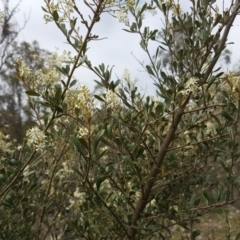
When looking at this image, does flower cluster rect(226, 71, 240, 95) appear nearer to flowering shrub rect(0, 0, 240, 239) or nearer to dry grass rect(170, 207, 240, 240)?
flowering shrub rect(0, 0, 240, 239)

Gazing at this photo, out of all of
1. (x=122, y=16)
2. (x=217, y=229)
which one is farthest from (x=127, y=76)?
(x=217, y=229)

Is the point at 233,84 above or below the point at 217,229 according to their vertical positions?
above

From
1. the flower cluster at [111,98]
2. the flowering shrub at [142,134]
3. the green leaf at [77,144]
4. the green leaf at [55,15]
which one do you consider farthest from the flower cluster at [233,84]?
the green leaf at [55,15]

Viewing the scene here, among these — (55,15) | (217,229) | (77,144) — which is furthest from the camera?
(217,229)

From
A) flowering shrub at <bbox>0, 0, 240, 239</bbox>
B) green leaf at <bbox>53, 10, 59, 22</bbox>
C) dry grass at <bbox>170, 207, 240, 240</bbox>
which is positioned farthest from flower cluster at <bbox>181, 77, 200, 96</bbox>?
green leaf at <bbox>53, 10, 59, 22</bbox>

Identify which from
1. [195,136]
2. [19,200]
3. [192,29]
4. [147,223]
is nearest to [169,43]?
[192,29]

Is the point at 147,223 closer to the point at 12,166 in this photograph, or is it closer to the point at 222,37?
the point at 12,166

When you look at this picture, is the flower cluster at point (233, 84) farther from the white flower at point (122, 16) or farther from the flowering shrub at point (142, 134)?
the white flower at point (122, 16)

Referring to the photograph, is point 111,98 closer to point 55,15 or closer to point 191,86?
point 191,86

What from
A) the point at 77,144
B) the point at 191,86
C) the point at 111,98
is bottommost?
the point at 77,144

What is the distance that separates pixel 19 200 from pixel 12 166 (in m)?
0.33

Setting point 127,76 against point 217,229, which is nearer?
point 127,76

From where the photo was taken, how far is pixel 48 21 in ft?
5.66

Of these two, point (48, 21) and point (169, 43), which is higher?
point (169, 43)
